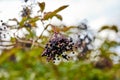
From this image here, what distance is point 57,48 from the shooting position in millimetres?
1918

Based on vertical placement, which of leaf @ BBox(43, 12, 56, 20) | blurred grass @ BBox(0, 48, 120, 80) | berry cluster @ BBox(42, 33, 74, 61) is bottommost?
blurred grass @ BBox(0, 48, 120, 80)

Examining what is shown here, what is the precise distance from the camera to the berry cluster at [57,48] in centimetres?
191

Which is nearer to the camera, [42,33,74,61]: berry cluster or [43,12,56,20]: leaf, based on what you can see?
[42,33,74,61]: berry cluster

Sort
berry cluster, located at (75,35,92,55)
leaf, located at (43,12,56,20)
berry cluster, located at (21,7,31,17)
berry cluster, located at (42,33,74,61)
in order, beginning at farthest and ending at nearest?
berry cluster, located at (75,35,92,55) < berry cluster, located at (21,7,31,17) < leaf, located at (43,12,56,20) < berry cluster, located at (42,33,74,61)

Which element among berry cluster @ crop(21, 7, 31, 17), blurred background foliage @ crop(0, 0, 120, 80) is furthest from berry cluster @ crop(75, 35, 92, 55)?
berry cluster @ crop(21, 7, 31, 17)

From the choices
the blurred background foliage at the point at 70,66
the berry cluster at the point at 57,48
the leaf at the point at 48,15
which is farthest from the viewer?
the blurred background foliage at the point at 70,66

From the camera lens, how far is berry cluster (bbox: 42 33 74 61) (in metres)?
1.91

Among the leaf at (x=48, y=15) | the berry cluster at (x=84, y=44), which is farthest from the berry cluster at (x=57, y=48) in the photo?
the berry cluster at (x=84, y=44)

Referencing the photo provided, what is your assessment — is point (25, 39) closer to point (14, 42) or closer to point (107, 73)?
point (14, 42)

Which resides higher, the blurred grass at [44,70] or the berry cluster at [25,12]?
the berry cluster at [25,12]

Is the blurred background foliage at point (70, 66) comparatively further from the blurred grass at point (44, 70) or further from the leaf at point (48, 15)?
the leaf at point (48, 15)

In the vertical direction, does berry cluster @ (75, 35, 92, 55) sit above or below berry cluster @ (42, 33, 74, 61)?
above

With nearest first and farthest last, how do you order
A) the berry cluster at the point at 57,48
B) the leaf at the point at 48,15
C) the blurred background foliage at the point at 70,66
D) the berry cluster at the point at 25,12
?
the berry cluster at the point at 57,48
the leaf at the point at 48,15
the berry cluster at the point at 25,12
the blurred background foliage at the point at 70,66

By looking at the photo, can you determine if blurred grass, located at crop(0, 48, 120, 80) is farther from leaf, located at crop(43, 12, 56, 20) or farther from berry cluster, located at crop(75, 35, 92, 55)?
leaf, located at crop(43, 12, 56, 20)
